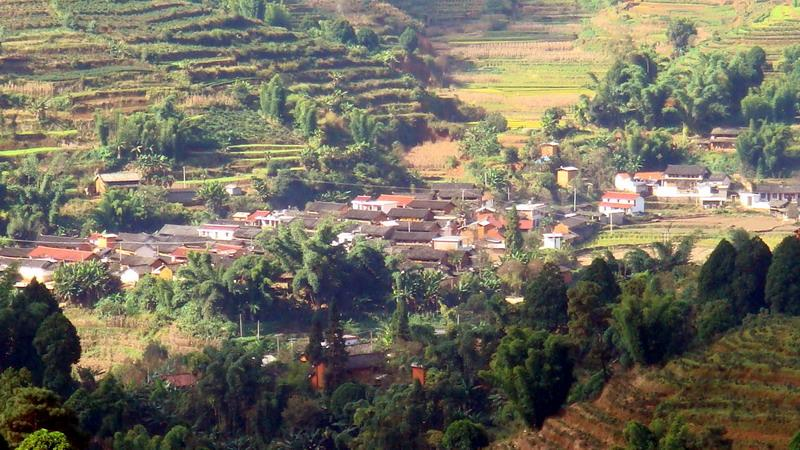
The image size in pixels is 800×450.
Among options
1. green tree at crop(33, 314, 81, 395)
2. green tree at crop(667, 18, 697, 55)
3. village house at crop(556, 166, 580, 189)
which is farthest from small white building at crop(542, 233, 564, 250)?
green tree at crop(667, 18, 697, 55)

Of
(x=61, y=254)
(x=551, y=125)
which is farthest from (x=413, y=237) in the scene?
(x=551, y=125)

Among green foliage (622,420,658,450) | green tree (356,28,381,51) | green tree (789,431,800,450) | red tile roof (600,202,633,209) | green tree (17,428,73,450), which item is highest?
green tree (356,28,381,51)

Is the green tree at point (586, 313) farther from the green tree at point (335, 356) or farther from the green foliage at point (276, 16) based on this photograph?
the green foliage at point (276, 16)

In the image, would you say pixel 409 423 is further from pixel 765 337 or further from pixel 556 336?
pixel 765 337

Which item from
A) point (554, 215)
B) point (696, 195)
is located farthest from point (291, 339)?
point (696, 195)

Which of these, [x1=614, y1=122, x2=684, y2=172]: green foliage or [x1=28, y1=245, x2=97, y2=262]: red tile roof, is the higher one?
[x1=614, y1=122, x2=684, y2=172]: green foliage

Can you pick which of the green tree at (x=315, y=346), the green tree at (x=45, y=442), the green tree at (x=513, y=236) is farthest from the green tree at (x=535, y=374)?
the green tree at (x=513, y=236)

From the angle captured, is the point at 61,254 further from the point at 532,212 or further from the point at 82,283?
the point at 532,212

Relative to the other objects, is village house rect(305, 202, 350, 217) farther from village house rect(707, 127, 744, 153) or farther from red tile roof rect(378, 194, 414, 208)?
village house rect(707, 127, 744, 153)
